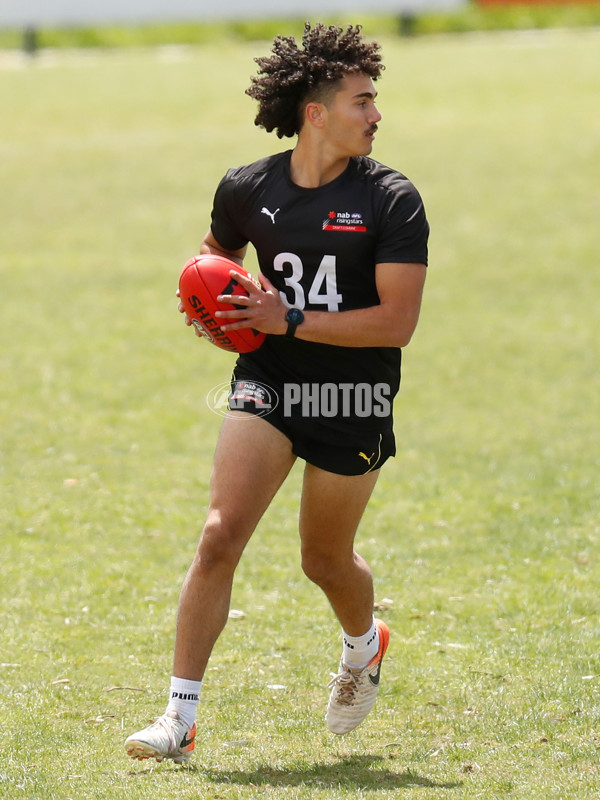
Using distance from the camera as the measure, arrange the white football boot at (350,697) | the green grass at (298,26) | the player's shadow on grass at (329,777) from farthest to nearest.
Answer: the green grass at (298,26), the white football boot at (350,697), the player's shadow on grass at (329,777)

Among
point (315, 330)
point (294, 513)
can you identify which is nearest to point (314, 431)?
point (315, 330)

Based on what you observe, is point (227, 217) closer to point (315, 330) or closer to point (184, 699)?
point (315, 330)

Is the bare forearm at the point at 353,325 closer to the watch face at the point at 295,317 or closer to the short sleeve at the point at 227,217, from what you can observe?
the watch face at the point at 295,317

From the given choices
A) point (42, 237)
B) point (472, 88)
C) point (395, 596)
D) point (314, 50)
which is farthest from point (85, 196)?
point (314, 50)

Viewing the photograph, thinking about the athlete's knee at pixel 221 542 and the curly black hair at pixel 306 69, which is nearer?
the athlete's knee at pixel 221 542

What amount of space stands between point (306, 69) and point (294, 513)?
14.4ft

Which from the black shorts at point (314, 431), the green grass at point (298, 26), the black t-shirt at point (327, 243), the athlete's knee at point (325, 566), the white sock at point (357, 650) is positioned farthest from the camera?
the green grass at point (298, 26)

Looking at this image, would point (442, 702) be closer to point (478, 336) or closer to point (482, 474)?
point (482, 474)

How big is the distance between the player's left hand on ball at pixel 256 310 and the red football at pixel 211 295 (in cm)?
5

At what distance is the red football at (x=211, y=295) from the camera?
519cm

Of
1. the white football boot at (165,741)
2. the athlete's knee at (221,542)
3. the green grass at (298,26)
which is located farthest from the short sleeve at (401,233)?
the green grass at (298,26)

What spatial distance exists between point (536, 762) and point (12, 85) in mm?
28363

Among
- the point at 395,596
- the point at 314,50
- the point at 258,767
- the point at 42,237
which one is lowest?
the point at 42,237

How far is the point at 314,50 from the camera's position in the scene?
5277mm
